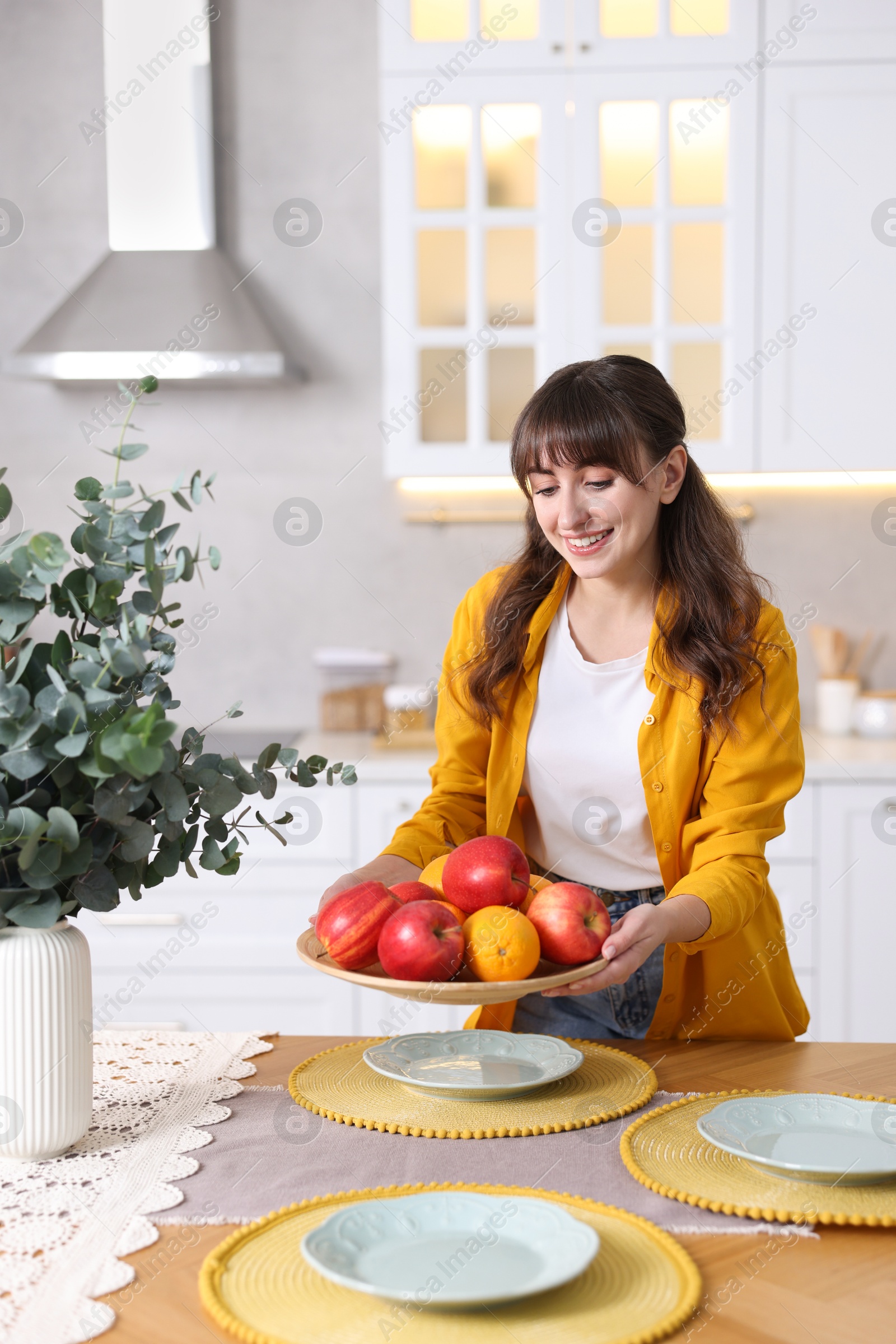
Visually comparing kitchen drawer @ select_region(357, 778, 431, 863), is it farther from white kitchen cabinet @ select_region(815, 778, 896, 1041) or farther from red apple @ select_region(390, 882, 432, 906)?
red apple @ select_region(390, 882, 432, 906)

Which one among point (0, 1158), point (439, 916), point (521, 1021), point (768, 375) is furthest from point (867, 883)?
point (0, 1158)

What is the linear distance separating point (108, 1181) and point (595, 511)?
83cm

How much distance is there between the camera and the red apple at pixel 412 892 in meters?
1.08

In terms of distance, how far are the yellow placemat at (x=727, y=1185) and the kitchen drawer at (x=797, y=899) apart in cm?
164

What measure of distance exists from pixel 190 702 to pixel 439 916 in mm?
2227

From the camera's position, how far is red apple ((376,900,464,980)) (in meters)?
0.98

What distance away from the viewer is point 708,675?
1406mm

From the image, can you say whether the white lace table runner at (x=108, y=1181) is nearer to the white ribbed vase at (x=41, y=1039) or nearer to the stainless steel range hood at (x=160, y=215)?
the white ribbed vase at (x=41, y=1039)

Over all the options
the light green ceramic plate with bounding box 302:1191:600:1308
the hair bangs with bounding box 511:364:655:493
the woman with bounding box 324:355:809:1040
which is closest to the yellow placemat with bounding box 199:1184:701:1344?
the light green ceramic plate with bounding box 302:1191:600:1308

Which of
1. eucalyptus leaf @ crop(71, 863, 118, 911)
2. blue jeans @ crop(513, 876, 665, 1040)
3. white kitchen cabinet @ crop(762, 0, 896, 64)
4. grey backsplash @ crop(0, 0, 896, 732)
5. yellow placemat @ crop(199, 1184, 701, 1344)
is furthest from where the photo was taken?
grey backsplash @ crop(0, 0, 896, 732)

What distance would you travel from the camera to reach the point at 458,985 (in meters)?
0.91

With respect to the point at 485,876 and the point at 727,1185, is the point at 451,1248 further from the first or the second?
the point at 485,876

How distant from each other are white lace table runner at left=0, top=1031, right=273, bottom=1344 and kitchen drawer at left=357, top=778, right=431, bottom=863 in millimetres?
1312

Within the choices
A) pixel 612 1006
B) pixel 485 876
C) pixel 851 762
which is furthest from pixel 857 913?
pixel 485 876
